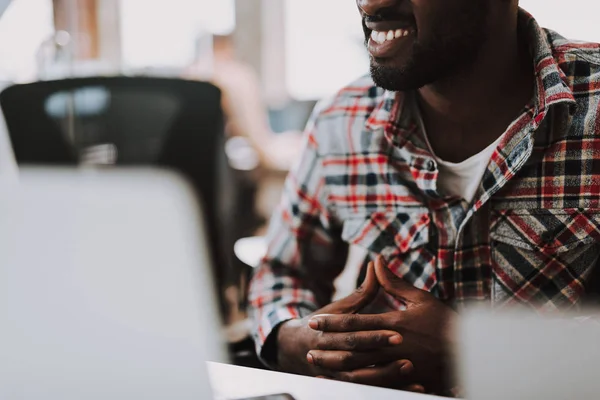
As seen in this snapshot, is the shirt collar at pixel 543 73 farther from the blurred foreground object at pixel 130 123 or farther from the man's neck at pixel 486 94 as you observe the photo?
the blurred foreground object at pixel 130 123

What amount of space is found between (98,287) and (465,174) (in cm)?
54

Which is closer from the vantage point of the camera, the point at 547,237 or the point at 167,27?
the point at 547,237

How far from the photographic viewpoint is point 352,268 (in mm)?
908

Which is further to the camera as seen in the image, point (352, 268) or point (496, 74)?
point (352, 268)

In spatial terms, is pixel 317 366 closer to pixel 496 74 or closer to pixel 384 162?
pixel 384 162

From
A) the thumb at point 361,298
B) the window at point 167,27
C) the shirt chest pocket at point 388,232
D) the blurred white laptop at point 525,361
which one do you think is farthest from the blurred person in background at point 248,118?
the blurred white laptop at point 525,361

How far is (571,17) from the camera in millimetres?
828

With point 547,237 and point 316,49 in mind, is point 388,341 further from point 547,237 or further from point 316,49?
point 316,49

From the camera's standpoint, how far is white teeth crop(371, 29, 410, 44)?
78 cm

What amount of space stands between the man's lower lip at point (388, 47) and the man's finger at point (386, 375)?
1.13ft

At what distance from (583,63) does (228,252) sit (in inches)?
34.4

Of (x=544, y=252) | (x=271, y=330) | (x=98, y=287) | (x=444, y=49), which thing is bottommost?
(x=271, y=330)

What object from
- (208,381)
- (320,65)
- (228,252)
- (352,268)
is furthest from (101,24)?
(208,381)

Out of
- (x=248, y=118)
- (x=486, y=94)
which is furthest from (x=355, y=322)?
(x=248, y=118)
